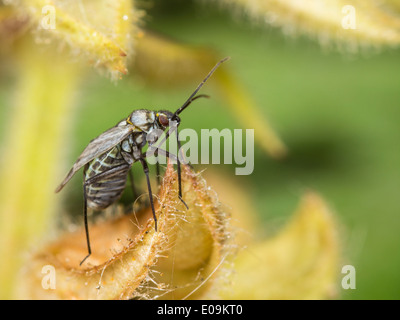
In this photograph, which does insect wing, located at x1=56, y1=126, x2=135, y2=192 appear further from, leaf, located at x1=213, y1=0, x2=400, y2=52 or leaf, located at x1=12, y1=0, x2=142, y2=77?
leaf, located at x1=213, y1=0, x2=400, y2=52

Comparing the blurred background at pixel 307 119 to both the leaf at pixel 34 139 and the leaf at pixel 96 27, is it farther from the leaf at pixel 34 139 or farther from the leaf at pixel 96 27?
the leaf at pixel 96 27

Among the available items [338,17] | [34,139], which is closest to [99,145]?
[34,139]

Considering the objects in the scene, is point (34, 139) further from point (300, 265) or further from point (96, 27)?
point (300, 265)

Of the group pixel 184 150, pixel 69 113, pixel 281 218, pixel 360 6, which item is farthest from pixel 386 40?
pixel 281 218

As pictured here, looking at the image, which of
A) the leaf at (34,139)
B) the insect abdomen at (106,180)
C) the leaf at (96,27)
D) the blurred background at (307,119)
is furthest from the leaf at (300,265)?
the leaf at (96,27)

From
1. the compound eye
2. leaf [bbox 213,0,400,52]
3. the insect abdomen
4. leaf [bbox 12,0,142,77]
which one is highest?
leaf [bbox 213,0,400,52]

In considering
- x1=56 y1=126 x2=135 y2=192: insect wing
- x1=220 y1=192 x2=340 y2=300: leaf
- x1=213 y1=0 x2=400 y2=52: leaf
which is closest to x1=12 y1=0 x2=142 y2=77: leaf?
x1=56 y1=126 x2=135 y2=192: insect wing
